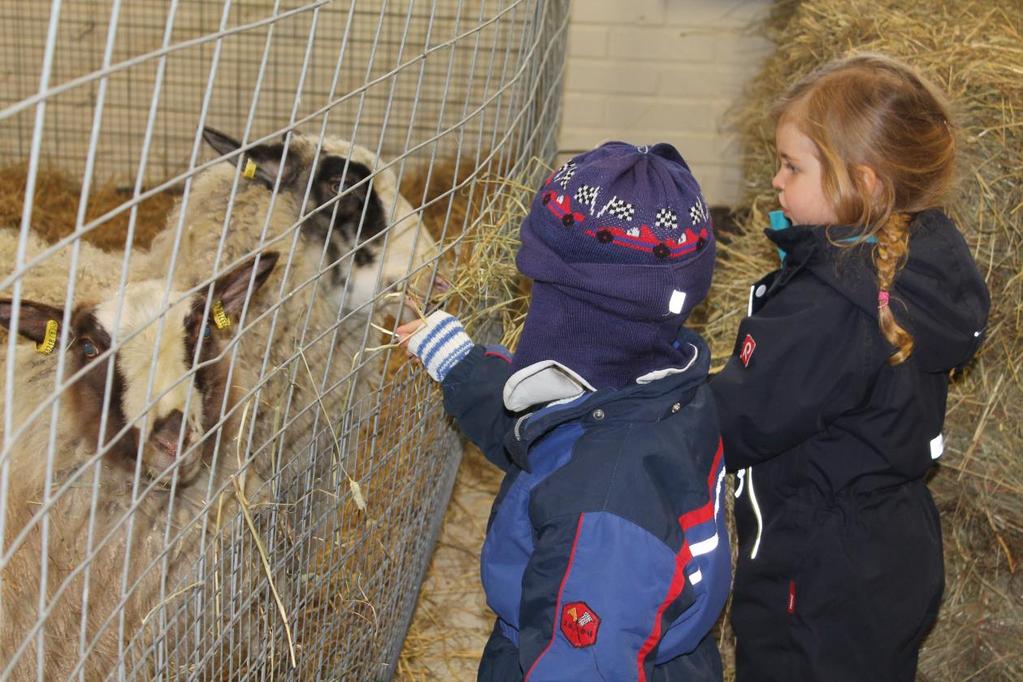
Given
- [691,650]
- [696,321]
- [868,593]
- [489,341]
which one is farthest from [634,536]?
[696,321]

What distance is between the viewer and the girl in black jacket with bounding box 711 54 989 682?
189 centimetres

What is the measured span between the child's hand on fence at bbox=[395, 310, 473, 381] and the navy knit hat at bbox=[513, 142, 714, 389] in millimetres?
366

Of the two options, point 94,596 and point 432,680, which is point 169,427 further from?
point 432,680

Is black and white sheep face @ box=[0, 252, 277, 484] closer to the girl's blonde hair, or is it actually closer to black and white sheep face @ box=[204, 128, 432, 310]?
black and white sheep face @ box=[204, 128, 432, 310]

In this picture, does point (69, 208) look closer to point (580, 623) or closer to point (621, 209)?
point (621, 209)

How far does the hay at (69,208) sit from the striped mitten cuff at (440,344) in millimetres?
2736

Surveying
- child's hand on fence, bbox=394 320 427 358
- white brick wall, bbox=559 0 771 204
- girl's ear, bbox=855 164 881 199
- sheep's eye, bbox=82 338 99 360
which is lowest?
white brick wall, bbox=559 0 771 204

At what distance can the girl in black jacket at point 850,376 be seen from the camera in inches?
74.2

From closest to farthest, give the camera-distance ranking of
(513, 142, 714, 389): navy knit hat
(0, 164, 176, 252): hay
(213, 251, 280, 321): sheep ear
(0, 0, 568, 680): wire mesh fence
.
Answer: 1. (0, 0, 568, 680): wire mesh fence
2. (513, 142, 714, 389): navy knit hat
3. (213, 251, 280, 321): sheep ear
4. (0, 164, 176, 252): hay

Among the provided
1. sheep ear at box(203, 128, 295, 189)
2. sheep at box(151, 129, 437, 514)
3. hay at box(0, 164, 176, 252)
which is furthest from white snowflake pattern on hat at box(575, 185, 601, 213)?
hay at box(0, 164, 176, 252)

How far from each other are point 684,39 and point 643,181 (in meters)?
4.26

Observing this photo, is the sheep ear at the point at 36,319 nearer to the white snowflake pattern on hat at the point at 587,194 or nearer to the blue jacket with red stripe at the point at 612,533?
the blue jacket with red stripe at the point at 612,533

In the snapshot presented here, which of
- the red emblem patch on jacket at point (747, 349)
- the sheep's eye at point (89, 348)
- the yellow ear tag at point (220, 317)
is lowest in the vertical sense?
the sheep's eye at point (89, 348)

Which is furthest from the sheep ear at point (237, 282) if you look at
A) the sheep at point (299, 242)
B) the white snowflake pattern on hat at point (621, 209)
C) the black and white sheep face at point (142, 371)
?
the white snowflake pattern on hat at point (621, 209)
